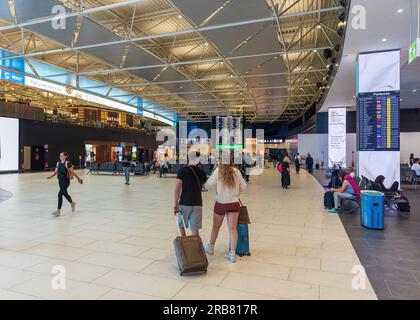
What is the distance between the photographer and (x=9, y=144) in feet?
67.1

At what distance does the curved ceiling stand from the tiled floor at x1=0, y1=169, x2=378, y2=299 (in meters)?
6.14

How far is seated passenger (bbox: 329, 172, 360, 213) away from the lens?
712 centimetres

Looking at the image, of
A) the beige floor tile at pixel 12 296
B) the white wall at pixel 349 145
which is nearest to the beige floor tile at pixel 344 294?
the beige floor tile at pixel 12 296

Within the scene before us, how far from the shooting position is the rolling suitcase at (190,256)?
3.31 m

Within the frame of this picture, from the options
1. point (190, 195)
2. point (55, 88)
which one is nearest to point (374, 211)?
point (190, 195)

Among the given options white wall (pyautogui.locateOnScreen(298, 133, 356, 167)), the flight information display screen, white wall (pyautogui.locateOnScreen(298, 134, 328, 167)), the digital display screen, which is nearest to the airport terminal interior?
the digital display screen

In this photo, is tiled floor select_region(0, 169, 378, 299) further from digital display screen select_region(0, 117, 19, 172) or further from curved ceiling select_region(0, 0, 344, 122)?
digital display screen select_region(0, 117, 19, 172)

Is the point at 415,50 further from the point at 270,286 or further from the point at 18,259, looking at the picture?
the point at 18,259

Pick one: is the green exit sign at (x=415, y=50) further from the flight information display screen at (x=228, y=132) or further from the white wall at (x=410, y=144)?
the white wall at (x=410, y=144)

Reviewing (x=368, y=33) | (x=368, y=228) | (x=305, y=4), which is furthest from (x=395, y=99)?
(x=305, y=4)

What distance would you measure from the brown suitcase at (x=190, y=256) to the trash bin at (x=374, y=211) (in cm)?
A: 389

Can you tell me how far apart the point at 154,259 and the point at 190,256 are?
2.62 ft
